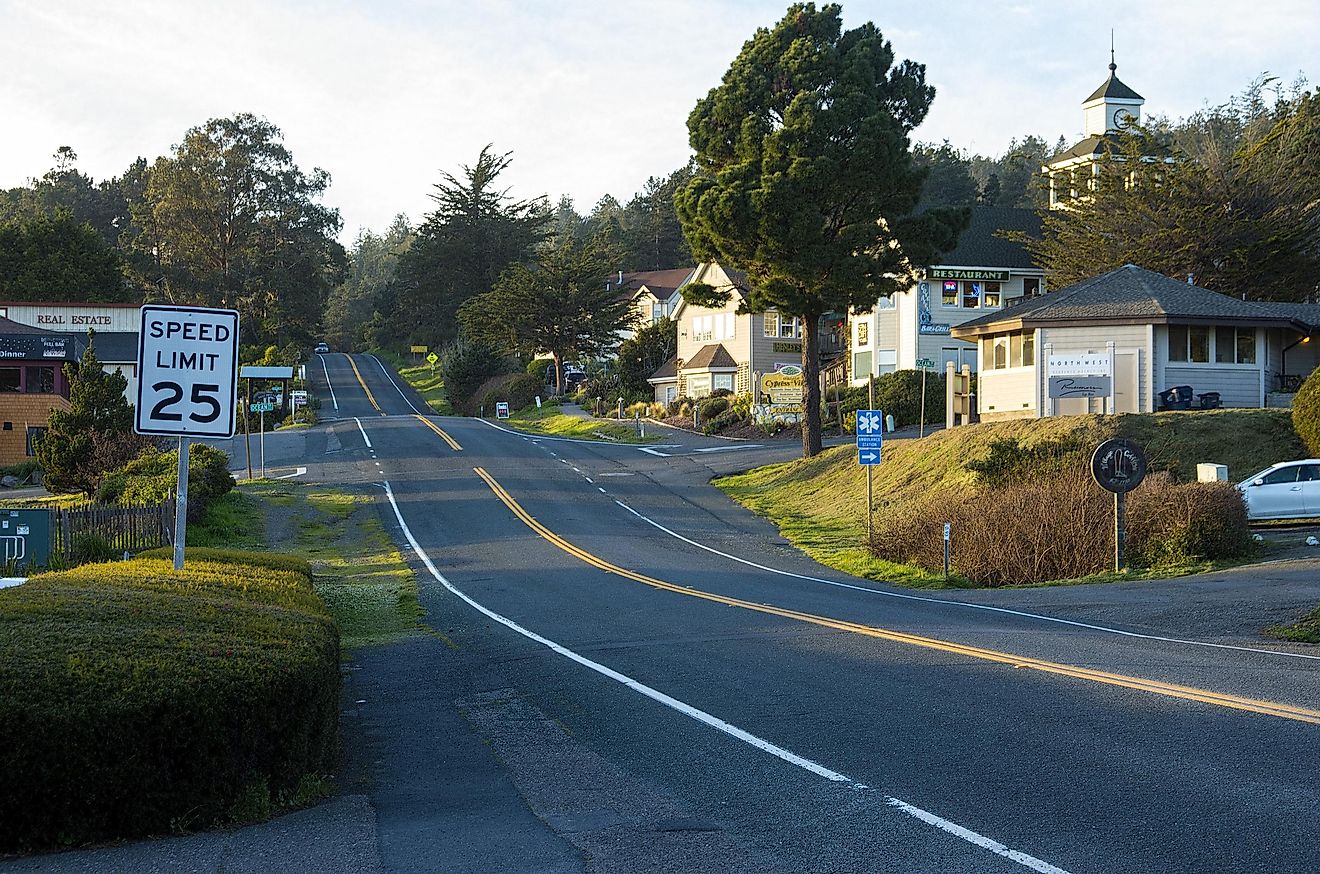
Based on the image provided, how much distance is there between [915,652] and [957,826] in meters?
6.03

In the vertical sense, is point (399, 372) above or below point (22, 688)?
above

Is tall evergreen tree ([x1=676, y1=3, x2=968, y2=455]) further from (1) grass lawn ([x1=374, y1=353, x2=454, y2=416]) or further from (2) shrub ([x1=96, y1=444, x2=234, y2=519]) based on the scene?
(1) grass lawn ([x1=374, y1=353, x2=454, y2=416])

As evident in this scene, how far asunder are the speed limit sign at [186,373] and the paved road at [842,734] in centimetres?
284

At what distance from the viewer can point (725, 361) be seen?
7169 centimetres

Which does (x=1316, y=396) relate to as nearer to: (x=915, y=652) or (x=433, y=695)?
(x=915, y=652)

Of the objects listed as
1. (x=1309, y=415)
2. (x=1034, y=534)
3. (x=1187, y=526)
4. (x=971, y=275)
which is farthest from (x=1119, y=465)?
(x=971, y=275)

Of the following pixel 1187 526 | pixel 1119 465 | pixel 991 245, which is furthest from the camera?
pixel 991 245

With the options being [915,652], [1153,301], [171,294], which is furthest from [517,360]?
[915,652]

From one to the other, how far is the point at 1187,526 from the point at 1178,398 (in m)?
14.5

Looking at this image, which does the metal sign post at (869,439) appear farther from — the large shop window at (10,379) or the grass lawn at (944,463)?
the large shop window at (10,379)

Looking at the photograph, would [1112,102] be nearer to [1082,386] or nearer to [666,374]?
[666,374]

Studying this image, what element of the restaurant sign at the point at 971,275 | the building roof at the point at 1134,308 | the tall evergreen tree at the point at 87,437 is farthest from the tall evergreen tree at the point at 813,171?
the tall evergreen tree at the point at 87,437

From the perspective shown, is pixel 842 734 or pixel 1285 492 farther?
pixel 1285 492

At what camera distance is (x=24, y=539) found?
2203 centimetres
